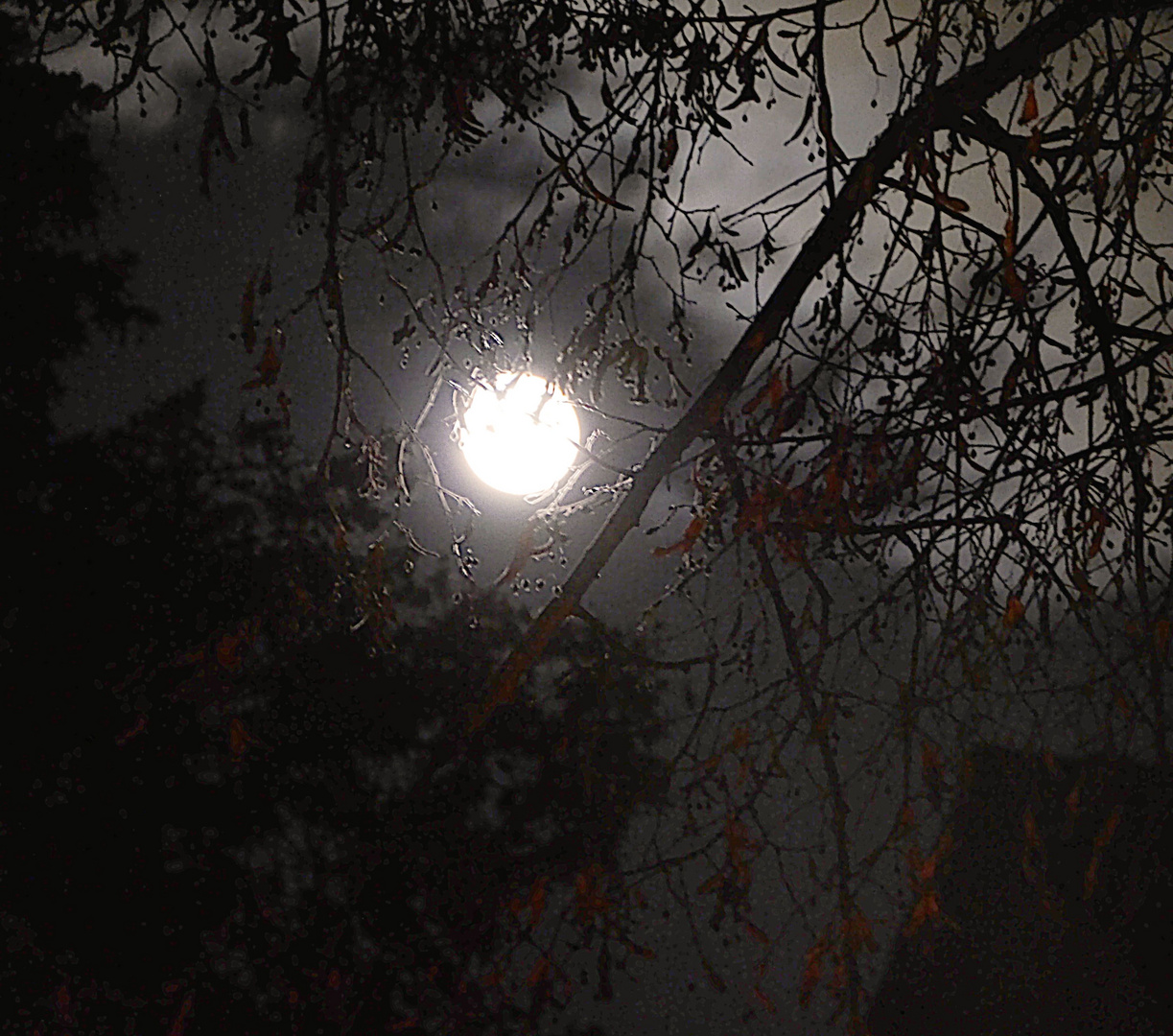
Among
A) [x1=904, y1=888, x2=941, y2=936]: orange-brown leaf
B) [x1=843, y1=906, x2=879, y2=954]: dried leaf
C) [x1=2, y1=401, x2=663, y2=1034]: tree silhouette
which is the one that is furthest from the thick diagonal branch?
[x1=2, y1=401, x2=663, y2=1034]: tree silhouette

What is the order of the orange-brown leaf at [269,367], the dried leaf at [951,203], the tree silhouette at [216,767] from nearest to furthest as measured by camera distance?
the dried leaf at [951,203]
the orange-brown leaf at [269,367]
the tree silhouette at [216,767]

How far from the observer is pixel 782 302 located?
7.11ft

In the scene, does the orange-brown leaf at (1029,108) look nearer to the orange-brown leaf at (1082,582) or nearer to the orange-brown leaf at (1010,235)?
the orange-brown leaf at (1010,235)

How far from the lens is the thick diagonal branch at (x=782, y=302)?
197cm

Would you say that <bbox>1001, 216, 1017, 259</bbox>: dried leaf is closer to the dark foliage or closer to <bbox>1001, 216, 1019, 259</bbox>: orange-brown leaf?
<bbox>1001, 216, 1019, 259</bbox>: orange-brown leaf

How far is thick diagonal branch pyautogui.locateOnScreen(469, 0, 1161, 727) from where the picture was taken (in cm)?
197

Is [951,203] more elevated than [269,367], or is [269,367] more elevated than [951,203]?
[951,203]

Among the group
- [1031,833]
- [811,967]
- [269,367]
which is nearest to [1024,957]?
[811,967]

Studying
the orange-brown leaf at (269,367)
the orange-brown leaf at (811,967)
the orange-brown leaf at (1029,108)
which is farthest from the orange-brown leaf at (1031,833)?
the orange-brown leaf at (269,367)

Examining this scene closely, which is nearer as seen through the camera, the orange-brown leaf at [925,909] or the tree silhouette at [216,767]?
the orange-brown leaf at [925,909]

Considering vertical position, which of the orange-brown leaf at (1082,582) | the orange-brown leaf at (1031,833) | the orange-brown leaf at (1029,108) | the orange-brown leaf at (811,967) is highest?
the orange-brown leaf at (1029,108)

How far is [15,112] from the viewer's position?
21.2 ft

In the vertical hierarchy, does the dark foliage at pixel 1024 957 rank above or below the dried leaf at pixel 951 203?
above

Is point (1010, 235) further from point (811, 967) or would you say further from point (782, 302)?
point (811, 967)
